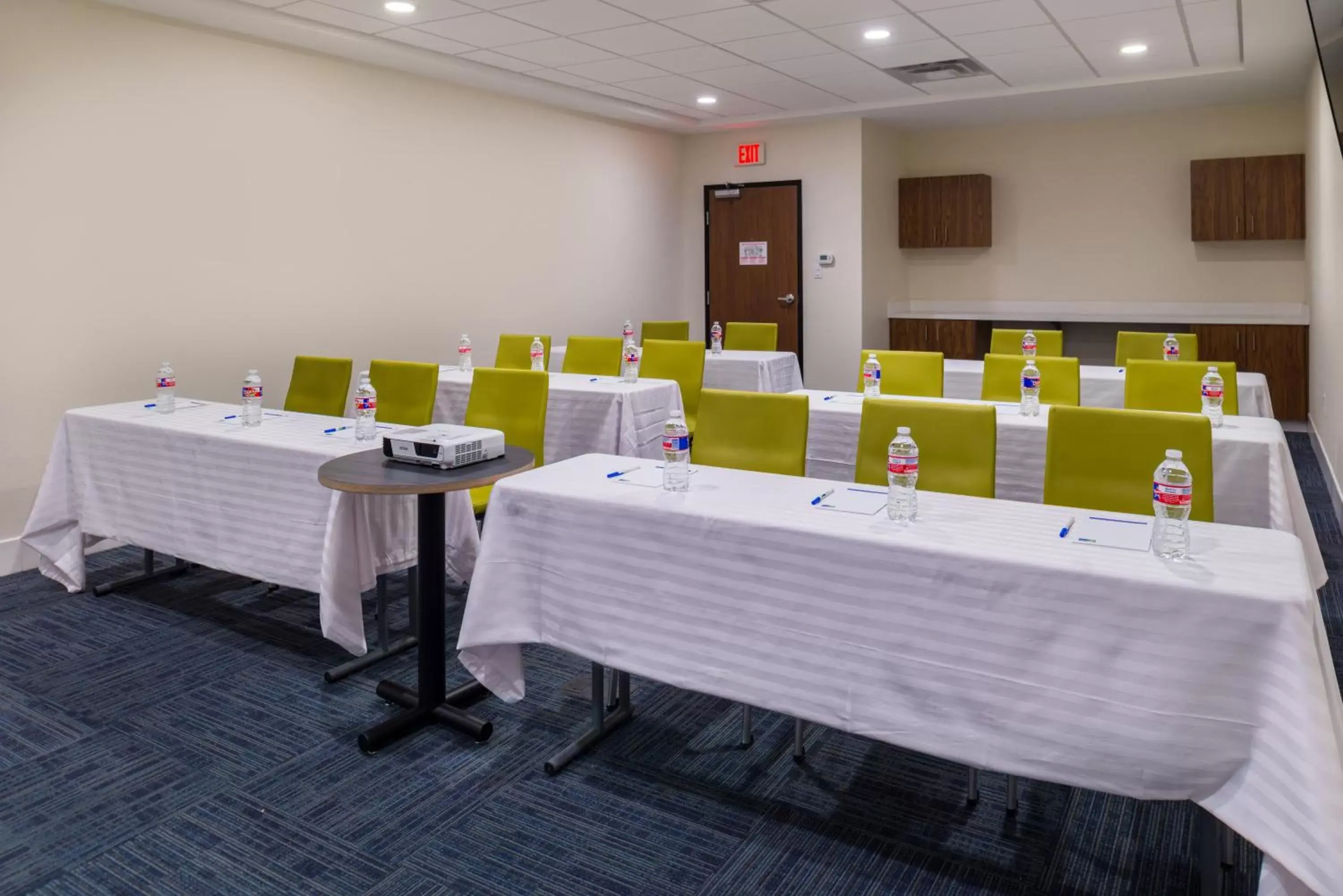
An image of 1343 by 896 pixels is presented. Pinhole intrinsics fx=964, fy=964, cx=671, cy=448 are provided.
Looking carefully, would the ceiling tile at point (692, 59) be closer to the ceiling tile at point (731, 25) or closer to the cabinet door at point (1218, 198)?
the ceiling tile at point (731, 25)

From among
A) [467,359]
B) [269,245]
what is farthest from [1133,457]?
[269,245]

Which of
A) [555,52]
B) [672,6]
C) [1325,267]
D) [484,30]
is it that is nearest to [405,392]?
[484,30]

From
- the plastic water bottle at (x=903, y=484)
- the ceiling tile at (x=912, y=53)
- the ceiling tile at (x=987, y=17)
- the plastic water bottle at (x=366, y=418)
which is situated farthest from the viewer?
the ceiling tile at (x=912, y=53)

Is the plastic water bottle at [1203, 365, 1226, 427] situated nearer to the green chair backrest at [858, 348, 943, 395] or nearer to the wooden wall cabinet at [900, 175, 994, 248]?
the green chair backrest at [858, 348, 943, 395]

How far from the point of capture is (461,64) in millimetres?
6516

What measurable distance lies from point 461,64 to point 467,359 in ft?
6.63

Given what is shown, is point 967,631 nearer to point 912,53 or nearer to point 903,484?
point 903,484

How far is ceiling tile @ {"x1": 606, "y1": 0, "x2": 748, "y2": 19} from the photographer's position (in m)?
5.14

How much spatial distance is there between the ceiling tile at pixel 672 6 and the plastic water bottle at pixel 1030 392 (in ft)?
8.32

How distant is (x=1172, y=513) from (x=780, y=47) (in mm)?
4937

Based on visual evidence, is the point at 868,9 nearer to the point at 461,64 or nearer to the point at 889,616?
the point at 461,64

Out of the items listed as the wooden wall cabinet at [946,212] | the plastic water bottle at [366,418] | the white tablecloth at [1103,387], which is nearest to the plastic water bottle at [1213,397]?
the white tablecloth at [1103,387]

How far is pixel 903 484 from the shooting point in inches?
99.0

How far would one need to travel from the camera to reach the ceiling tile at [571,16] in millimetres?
5176
